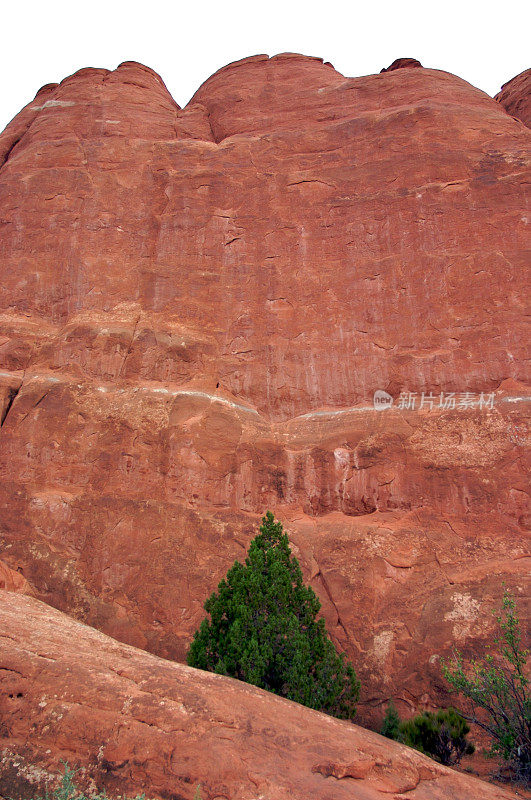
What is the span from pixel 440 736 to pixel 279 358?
34.6ft

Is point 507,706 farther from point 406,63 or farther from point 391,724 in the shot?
point 406,63

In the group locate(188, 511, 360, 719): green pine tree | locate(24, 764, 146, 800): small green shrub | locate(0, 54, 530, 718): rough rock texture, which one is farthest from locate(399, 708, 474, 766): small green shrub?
locate(24, 764, 146, 800): small green shrub

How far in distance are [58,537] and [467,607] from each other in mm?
9977

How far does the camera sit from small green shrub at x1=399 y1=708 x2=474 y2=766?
10.0 m

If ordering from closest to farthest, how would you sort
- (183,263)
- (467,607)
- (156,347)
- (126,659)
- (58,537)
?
(126,659)
(467,607)
(58,537)
(156,347)
(183,263)

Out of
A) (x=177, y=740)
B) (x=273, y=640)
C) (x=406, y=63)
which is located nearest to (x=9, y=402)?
(x=273, y=640)

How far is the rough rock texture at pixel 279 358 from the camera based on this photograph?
13516mm

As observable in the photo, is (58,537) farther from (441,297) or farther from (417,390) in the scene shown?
(441,297)

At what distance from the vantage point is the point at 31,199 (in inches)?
766

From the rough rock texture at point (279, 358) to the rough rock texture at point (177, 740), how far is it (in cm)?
567

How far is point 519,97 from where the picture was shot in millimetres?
22094

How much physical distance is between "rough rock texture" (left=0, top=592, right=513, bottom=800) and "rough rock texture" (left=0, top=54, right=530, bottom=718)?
5.67 metres

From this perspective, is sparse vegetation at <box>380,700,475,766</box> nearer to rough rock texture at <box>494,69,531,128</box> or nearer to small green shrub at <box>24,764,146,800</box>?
small green shrub at <box>24,764,146,800</box>

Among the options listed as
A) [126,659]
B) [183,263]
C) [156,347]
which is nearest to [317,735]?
[126,659]
